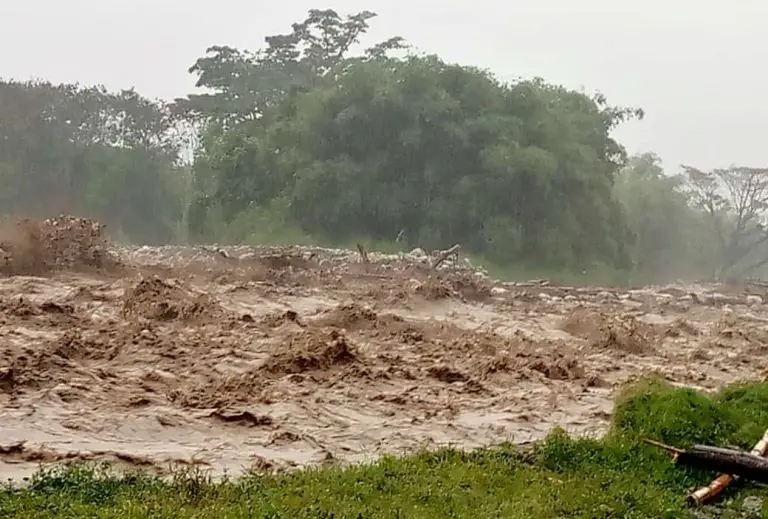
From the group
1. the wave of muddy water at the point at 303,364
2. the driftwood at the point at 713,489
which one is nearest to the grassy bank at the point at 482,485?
the driftwood at the point at 713,489

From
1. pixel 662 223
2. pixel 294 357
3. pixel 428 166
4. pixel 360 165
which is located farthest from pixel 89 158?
pixel 294 357

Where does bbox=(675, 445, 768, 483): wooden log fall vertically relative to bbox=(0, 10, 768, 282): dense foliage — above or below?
below

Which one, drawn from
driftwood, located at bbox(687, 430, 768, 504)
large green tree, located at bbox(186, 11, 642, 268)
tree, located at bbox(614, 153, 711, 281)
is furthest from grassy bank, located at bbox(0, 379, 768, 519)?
tree, located at bbox(614, 153, 711, 281)

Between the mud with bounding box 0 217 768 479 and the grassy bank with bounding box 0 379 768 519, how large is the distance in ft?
1.99

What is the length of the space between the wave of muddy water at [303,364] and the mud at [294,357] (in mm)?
27

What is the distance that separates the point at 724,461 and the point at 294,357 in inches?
166

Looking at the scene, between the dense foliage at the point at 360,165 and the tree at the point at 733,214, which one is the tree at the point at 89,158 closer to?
the dense foliage at the point at 360,165

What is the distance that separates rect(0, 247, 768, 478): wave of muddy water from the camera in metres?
6.80

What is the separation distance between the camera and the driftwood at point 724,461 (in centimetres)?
609

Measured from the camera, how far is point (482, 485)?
18.9ft

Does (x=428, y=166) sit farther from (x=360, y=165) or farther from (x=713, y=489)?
(x=713, y=489)

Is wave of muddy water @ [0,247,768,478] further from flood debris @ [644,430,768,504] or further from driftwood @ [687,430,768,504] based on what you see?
driftwood @ [687,430,768,504]

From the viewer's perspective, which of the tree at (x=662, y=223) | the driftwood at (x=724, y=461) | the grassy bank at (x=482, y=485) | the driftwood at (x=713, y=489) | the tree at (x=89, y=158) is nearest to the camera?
the grassy bank at (x=482, y=485)

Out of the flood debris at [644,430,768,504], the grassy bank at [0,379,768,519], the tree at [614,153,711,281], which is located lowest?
the grassy bank at [0,379,768,519]
